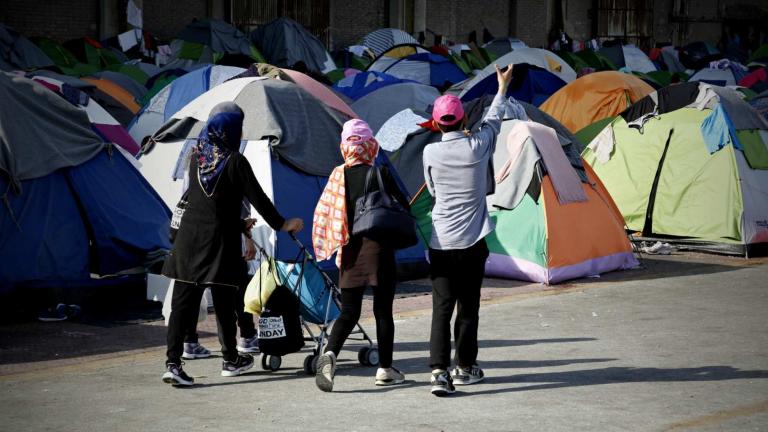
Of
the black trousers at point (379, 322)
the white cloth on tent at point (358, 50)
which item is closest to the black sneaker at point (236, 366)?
the black trousers at point (379, 322)

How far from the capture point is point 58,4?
3080cm

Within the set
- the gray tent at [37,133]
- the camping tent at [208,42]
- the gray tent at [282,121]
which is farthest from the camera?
the camping tent at [208,42]

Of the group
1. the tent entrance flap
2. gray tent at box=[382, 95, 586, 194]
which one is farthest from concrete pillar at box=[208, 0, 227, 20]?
the tent entrance flap

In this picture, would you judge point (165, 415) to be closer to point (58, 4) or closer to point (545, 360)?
point (545, 360)

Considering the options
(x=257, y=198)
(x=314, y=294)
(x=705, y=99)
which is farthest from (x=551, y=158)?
(x=257, y=198)

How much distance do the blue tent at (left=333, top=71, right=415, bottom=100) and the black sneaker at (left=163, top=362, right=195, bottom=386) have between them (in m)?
13.5

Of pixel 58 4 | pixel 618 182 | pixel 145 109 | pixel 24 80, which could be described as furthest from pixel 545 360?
pixel 58 4

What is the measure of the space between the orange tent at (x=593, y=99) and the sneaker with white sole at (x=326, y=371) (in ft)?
41.8

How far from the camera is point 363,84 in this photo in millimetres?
21609

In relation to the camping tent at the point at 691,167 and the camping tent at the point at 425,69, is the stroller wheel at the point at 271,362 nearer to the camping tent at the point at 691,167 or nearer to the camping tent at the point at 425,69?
the camping tent at the point at 691,167

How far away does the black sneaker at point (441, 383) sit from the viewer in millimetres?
7078

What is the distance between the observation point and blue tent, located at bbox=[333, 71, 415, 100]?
68.1 feet

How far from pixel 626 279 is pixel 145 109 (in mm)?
7446

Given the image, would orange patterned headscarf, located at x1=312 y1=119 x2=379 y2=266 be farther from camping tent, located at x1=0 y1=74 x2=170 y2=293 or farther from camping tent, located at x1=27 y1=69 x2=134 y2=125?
camping tent, located at x1=27 y1=69 x2=134 y2=125
